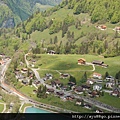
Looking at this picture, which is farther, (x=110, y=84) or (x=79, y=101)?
(x=110, y=84)

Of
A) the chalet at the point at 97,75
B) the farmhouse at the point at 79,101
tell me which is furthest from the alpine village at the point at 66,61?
the farmhouse at the point at 79,101

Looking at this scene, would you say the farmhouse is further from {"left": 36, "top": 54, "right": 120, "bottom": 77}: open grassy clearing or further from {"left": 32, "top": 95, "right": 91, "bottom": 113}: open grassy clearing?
{"left": 36, "top": 54, "right": 120, "bottom": 77}: open grassy clearing

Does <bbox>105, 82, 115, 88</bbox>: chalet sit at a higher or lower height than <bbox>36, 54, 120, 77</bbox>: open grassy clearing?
higher

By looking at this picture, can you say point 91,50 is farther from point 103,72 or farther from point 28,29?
point 28,29

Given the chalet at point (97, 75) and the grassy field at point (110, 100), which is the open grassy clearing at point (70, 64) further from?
the grassy field at point (110, 100)

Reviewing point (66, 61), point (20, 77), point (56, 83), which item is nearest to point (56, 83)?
point (56, 83)

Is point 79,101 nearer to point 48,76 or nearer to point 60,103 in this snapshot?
point 60,103

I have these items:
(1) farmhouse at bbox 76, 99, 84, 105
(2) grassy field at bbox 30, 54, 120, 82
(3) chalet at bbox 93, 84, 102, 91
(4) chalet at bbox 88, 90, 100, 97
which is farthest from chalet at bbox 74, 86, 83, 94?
(2) grassy field at bbox 30, 54, 120, 82
